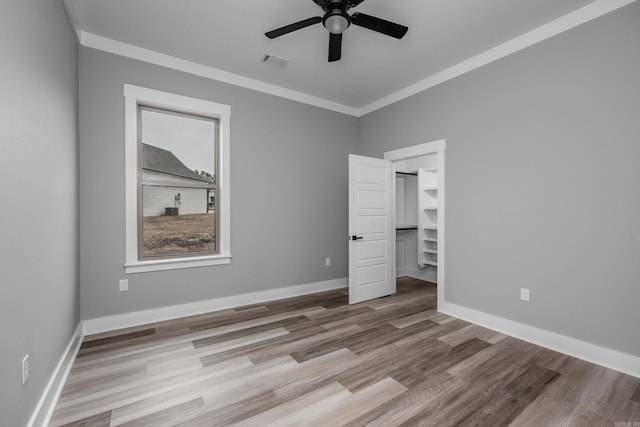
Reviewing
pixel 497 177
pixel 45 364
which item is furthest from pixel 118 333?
pixel 497 177

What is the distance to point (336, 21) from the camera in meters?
2.13

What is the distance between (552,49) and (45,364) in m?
4.59

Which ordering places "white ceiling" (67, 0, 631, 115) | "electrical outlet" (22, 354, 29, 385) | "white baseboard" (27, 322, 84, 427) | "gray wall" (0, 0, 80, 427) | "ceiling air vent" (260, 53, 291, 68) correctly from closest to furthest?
"gray wall" (0, 0, 80, 427) → "electrical outlet" (22, 354, 29, 385) → "white baseboard" (27, 322, 84, 427) → "white ceiling" (67, 0, 631, 115) → "ceiling air vent" (260, 53, 291, 68)

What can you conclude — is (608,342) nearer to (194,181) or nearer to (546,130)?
(546,130)

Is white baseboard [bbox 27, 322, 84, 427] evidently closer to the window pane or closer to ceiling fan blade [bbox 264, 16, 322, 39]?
the window pane

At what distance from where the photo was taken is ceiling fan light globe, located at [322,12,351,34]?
2.11 metres

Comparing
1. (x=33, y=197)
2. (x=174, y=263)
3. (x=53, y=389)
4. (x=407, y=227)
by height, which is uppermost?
(x=33, y=197)

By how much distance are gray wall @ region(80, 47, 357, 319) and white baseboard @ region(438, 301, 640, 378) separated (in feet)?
6.62

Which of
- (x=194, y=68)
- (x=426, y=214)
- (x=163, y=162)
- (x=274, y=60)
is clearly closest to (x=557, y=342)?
(x=426, y=214)

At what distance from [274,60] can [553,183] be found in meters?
3.15

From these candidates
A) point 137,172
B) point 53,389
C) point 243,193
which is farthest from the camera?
point 243,193

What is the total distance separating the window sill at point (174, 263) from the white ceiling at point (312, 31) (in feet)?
7.55

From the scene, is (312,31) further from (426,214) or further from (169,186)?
(426,214)

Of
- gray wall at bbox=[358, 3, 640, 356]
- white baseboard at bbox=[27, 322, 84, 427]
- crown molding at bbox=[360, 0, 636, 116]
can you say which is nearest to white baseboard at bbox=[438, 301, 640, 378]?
gray wall at bbox=[358, 3, 640, 356]
